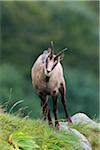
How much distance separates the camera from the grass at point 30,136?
8.68m

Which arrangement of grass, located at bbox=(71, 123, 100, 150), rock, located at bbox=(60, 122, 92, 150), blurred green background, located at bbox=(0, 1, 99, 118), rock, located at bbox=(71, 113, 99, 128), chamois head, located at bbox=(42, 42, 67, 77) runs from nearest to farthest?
rock, located at bbox=(60, 122, 92, 150) → chamois head, located at bbox=(42, 42, 67, 77) → grass, located at bbox=(71, 123, 100, 150) → rock, located at bbox=(71, 113, 99, 128) → blurred green background, located at bbox=(0, 1, 99, 118)

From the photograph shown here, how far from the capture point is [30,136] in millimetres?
8852

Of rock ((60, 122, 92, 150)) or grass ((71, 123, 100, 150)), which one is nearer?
rock ((60, 122, 92, 150))

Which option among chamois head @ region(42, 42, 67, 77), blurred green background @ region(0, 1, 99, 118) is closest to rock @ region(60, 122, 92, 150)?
chamois head @ region(42, 42, 67, 77)

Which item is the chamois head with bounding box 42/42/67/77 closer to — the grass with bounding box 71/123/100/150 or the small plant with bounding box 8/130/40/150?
the grass with bounding box 71/123/100/150

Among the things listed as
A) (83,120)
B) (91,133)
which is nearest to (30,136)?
(91,133)

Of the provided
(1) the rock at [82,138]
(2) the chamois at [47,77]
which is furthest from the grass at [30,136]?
(2) the chamois at [47,77]

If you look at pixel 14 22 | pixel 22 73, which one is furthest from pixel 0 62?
pixel 14 22

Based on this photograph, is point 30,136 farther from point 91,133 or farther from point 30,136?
point 91,133

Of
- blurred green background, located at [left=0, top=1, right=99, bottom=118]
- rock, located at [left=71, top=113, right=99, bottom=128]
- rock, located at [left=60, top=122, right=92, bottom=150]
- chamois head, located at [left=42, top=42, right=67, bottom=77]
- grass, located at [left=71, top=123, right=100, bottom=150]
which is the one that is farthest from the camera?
blurred green background, located at [left=0, top=1, right=99, bottom=118]

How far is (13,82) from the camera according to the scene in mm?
32594

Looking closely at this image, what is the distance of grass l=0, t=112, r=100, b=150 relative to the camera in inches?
342

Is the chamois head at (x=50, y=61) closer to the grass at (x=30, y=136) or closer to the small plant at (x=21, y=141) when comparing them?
the grass at (x=30, y=136)

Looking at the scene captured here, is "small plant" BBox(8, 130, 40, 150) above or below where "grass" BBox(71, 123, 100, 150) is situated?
above
